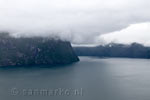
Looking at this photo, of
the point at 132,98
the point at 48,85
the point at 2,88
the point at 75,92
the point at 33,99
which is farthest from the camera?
the point at 48,85

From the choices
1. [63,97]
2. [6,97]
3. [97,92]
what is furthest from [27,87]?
[97,92]

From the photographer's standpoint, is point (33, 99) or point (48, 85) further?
point (48, 85)

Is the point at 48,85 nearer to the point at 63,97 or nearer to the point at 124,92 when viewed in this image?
the point at 63,97

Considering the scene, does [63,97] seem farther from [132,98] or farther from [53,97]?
[132,98]

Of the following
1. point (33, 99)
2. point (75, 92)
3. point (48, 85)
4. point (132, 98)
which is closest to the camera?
point (33, 99)

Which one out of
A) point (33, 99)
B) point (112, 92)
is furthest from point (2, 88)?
point (112, 92)

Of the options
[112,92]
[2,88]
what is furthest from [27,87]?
[112,92]

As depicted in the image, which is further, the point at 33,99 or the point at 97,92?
the point at 97,92

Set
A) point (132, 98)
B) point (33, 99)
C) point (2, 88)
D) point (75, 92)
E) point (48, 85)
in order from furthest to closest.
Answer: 1. point (48, 85)
2. point (2, 88)
3. point (75, 92)
4. point (132, 98)
5. point (33, 99)
